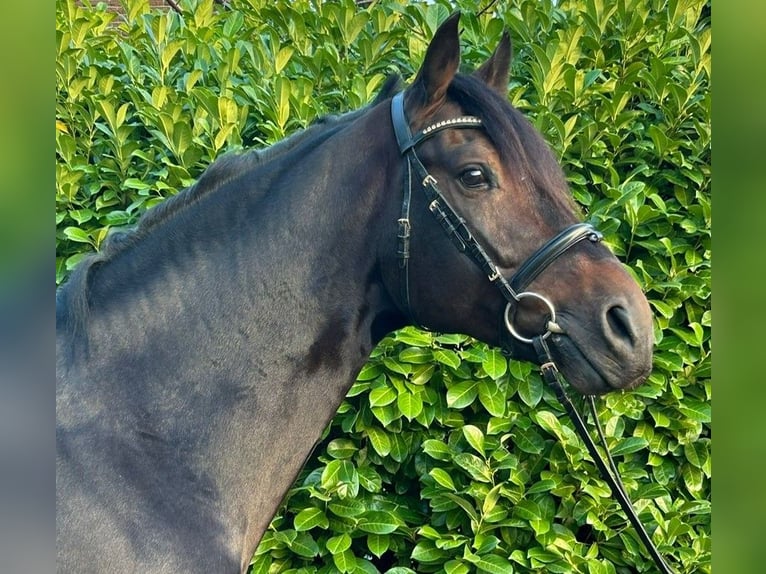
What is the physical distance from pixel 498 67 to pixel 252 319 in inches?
40.1

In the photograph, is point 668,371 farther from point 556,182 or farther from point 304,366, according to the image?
point 304,366

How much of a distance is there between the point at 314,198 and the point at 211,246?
0.93 ft

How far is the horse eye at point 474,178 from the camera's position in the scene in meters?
1.70

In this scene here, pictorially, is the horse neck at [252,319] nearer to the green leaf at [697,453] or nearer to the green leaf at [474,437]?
the green leaf at [474,437]

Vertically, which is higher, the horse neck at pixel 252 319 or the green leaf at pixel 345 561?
the horse neck at pixel 252 319

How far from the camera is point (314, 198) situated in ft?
5.90

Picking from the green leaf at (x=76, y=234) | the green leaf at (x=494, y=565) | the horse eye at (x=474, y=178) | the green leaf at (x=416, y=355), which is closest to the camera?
the horse eye at (x=474, y=178)

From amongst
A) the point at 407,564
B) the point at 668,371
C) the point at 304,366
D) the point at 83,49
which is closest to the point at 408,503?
the point at 407,564

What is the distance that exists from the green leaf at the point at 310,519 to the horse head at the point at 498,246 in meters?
1.24

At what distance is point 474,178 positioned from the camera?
1704 mm

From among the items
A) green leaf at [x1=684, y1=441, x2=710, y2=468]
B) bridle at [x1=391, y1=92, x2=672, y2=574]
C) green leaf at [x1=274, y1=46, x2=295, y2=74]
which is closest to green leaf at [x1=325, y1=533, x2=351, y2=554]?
bridle at [x1=391, y1=92, x2=672, y2=574]

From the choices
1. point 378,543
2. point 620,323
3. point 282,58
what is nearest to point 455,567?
point 378,543

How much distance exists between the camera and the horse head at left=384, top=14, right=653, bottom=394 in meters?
1.62

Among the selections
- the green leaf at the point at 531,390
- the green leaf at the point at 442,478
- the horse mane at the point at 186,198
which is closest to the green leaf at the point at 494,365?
the green leaf at the point at 531,390
